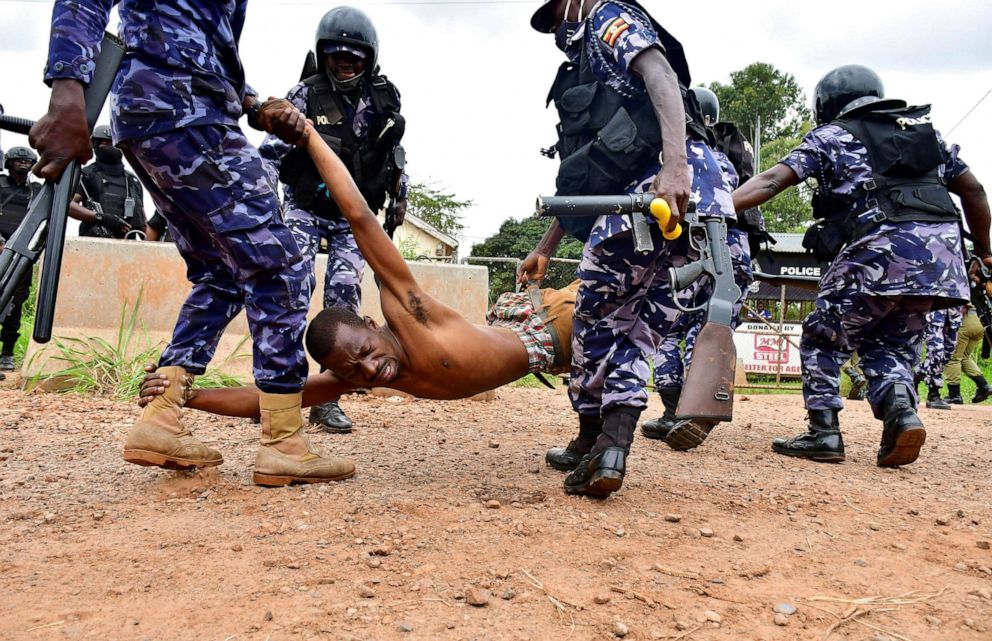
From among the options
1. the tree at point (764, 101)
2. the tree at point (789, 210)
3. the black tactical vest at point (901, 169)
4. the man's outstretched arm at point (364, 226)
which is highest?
the tree at point (764, 101)

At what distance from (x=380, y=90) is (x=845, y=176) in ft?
7.79

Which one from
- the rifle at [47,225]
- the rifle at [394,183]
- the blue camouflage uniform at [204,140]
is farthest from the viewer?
the rifle at [394,183]

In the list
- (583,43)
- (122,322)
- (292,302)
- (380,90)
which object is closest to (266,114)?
→ (292,302)

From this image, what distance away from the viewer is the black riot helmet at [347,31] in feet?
12.7

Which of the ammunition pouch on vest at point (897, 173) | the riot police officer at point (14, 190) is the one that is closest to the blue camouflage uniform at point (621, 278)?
the ammunition pouch on vest at point (897, 173)

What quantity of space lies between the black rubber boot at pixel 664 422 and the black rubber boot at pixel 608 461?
1576mm

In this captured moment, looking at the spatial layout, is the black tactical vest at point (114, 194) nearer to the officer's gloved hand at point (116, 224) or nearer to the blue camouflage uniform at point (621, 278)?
the officer's gloved hand at point (116, 224)

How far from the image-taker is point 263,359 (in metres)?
2.67

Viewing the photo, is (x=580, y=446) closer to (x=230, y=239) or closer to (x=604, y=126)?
(x=604, y=126)

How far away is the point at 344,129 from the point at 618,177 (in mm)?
1739

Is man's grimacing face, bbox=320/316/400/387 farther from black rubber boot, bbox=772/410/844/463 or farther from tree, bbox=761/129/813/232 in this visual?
tree, bbox=761/129/813/232

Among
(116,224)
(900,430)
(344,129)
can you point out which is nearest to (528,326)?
(344,129)

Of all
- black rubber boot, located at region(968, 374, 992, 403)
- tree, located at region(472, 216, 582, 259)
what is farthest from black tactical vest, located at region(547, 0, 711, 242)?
tree, located at region(472, 216, 582, 259)

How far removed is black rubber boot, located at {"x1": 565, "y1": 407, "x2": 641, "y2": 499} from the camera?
101 inches
